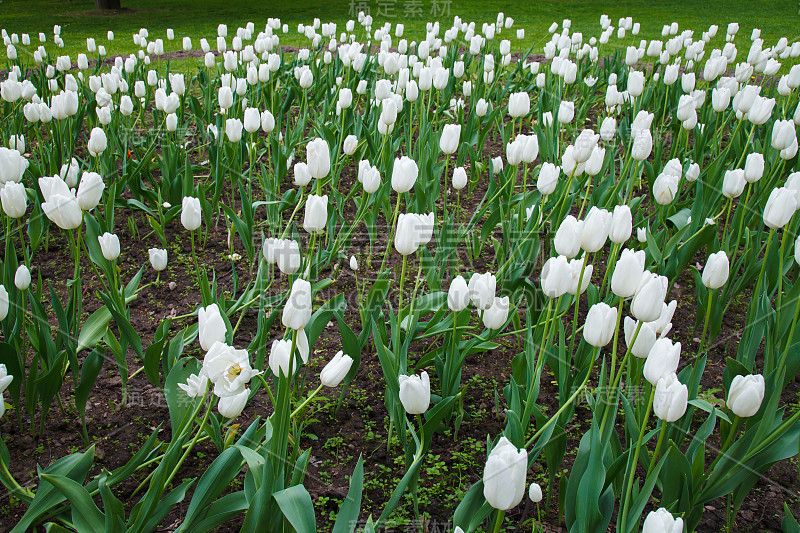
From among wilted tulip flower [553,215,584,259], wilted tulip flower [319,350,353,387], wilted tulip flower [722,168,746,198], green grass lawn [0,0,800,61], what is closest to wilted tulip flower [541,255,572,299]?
wilted tulip flower [553,215,584,259]

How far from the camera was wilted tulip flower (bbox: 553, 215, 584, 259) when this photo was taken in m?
1.68

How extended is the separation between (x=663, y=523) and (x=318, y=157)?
5.38 ft

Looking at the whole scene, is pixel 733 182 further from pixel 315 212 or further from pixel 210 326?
pixel 210 326

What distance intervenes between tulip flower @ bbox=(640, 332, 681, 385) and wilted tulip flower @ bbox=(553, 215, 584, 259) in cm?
41

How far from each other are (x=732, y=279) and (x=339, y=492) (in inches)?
74.4

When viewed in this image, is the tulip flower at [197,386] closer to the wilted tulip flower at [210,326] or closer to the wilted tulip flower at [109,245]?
the wilted tulip flower at [210,326]

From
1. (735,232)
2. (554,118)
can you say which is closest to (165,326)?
(735,232)

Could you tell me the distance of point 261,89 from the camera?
493cm

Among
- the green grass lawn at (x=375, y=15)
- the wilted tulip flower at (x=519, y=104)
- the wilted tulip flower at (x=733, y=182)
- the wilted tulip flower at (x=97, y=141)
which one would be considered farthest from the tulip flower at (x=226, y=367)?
the green grass lawn at (x=375, y=15)

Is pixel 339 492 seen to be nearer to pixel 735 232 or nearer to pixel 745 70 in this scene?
pixel 735 232

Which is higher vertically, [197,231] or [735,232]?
[735,232]

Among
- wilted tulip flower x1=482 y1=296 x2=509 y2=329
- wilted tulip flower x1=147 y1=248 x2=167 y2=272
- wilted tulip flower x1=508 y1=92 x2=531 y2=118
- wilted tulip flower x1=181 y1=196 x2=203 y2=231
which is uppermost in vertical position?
wilted tulip flower x1=508 y1=92 x2=531 y2=118

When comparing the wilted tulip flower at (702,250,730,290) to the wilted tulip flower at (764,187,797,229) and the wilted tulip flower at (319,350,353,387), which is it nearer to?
the wilted tulip flower at (764,187,797,229)

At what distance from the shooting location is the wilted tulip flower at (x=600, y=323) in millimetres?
1511
